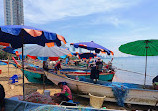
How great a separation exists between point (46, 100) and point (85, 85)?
2643mm

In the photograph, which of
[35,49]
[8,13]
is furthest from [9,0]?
[35,49]

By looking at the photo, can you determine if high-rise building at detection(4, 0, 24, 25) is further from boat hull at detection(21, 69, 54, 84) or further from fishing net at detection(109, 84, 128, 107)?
fishing net at detection(109, 84, 128, 107)

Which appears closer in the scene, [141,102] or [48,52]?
[141,102]

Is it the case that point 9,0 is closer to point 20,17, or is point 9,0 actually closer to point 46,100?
point 20,17

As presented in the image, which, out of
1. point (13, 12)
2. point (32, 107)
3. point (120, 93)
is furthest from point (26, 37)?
point (13, 12)

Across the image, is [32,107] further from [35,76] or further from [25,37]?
[35,76]

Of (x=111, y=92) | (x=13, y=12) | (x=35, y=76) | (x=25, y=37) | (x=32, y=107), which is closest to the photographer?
(x=32, y=107)

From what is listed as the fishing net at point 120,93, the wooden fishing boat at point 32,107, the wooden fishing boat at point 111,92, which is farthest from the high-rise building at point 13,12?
the fishing net at point 120,93

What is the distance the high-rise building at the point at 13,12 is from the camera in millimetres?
79919

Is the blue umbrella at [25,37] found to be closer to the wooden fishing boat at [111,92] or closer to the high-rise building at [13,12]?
the wooden fishing boat at [111,92]

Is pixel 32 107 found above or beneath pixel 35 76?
above

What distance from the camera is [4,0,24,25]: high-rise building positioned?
79.9 m

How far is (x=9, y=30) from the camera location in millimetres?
2520

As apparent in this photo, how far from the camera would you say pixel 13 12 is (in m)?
84.4
